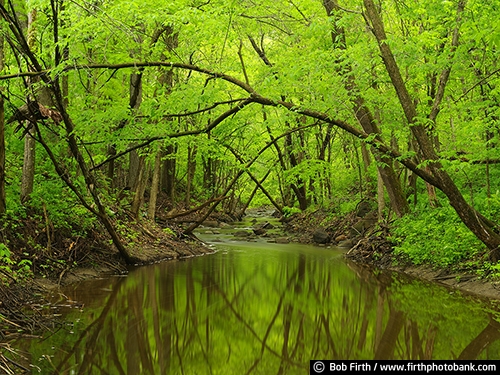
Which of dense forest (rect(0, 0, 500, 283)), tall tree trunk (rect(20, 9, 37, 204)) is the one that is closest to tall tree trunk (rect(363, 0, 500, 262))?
dense forest (rect(0, 0, 500, 283))

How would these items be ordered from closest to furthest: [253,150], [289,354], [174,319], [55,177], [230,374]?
1. [230,374]
2. [289,354]
3. [174,319]
4. [55,177]
5. [253,150]

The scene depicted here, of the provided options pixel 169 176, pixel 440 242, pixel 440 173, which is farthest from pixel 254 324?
pixel 169 176

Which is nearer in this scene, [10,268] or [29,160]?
[10,268]

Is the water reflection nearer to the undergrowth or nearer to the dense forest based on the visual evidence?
the undergrowth

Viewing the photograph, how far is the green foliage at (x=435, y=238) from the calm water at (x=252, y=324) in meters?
0.93

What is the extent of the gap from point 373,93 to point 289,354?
731cm

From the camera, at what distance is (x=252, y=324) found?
7.23 meters

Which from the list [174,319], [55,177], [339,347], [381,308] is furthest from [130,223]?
[339,347]

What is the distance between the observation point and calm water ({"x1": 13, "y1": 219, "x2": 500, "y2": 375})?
5457 mm

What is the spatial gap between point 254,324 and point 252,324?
33mm

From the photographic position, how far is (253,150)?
67.6ft

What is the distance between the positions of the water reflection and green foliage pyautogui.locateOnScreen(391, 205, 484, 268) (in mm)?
998

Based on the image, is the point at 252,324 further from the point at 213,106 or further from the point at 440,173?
the point at 213,106

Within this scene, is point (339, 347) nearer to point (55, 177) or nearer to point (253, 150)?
point (55, 177)
